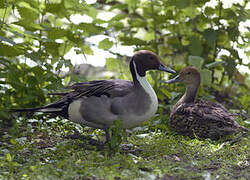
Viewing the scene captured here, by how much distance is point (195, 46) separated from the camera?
5.99 metres

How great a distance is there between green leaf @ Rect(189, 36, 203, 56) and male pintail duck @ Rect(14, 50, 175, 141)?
1751mm

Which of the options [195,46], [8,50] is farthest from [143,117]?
[195,46]

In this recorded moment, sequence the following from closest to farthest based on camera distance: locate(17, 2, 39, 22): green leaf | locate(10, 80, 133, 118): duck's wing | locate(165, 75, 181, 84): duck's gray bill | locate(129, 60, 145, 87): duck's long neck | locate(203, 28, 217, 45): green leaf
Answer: locate(10, 80, 133, 118): duck's wing
locate(129, 60, 145, 87): duck's long neck
locate(17, 2, 39, 22): green leaf
locate(165, 75, 181, 84): duck's gray bill
locate(203, 28, 217, 45): green leaf

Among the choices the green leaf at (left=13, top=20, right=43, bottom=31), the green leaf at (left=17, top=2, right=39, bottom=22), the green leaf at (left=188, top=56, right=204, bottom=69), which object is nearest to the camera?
the green leaf at (left=13, top=20, right=43, bottom=31)

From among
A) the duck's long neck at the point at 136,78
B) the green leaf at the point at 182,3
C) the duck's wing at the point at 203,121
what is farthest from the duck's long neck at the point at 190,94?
the green leaf at the point at 182,3

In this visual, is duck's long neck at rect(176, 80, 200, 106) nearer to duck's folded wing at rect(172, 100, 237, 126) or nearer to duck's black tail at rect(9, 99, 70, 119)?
duck's folded wing at rect(172, 100, 237, 126)

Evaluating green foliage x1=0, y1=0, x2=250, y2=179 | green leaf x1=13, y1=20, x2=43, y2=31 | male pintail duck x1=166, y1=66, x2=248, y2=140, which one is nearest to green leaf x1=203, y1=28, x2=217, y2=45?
green foliage x1=0, y1=0, x2=250, y2=179

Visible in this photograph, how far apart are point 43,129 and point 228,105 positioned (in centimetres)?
292

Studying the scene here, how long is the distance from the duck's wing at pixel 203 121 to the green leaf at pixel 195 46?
4.61ft

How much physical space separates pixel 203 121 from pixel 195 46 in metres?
1.88

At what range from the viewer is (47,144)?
13.8 ft

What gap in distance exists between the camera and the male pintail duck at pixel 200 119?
14.3 feet

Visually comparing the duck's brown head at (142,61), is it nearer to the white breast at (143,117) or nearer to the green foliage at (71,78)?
the white breast at (143,117)

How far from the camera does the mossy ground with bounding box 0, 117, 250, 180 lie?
324 centimetres
